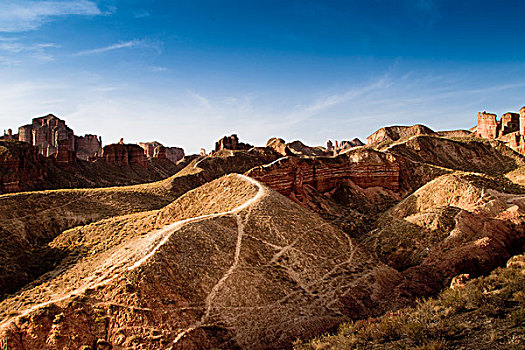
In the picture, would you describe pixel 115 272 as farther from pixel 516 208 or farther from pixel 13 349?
pixel 516 208

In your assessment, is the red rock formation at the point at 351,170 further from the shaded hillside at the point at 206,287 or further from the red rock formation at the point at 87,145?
the red rock formation at the point at 87,145

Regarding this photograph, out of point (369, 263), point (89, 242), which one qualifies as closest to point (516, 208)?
point (369, 263)

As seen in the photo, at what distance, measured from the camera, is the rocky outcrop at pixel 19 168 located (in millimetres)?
55031

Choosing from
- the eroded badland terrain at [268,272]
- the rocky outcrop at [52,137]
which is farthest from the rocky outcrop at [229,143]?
the eroded badland terrain at [268,272]

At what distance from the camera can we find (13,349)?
12.8 meters

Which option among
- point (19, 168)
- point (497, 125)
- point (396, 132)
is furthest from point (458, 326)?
point (396, 132)

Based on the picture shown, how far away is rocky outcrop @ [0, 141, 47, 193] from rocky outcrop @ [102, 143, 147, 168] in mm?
35253

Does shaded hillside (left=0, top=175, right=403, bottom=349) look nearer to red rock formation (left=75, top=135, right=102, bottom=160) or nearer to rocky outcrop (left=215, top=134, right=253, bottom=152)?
rocky outcrop (left=215, top=134, right=253, bottom=152)

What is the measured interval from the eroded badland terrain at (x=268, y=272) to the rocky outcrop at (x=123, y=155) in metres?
65.3

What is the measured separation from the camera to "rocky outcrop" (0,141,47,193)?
181 feet

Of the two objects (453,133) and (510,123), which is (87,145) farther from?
(510,123)

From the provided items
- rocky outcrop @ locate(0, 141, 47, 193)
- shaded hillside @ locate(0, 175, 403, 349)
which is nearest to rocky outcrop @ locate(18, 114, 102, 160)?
rocky outcrop @ locate(0, 141, 47, 193)

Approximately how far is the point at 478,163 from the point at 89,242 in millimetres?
70449

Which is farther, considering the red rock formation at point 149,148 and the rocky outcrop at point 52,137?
the red rock formation at point 149,148
